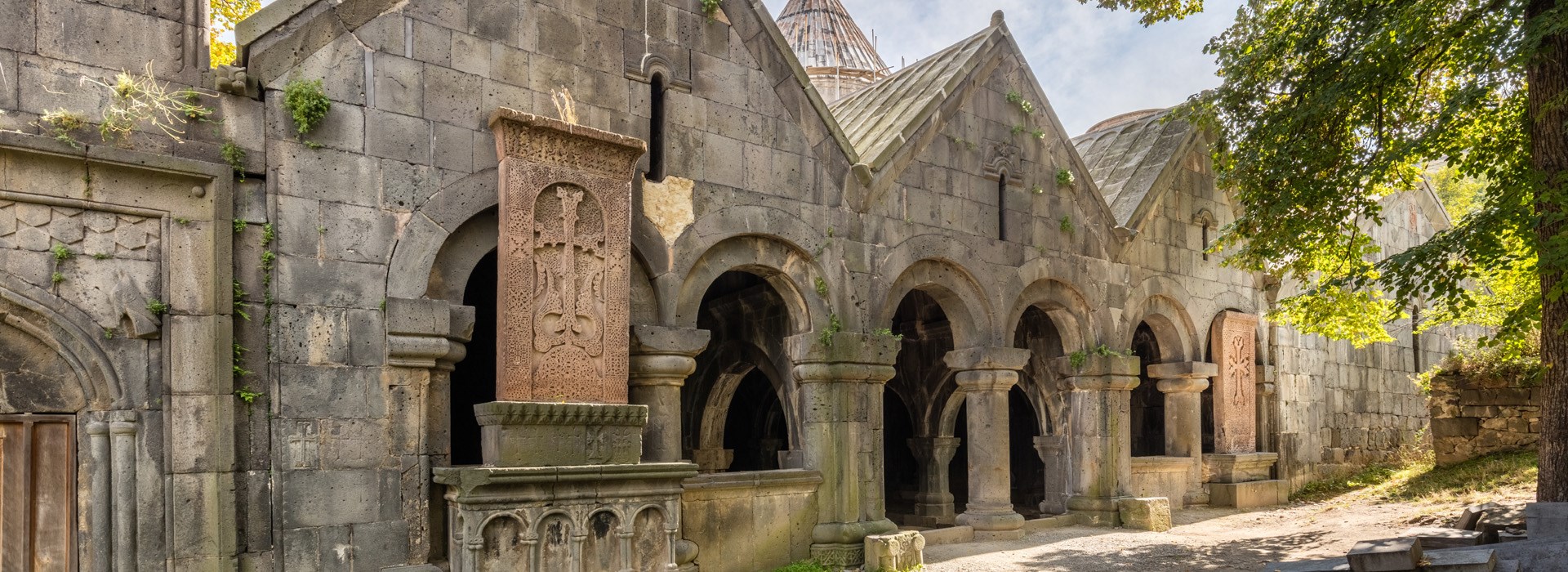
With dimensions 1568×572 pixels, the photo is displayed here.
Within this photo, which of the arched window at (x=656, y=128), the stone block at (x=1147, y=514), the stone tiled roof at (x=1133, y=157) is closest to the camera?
the arched window at (x=656, y=128)

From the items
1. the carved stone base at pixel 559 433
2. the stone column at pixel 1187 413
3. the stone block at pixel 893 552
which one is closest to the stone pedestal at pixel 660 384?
the carved stone base at pixel 559 433

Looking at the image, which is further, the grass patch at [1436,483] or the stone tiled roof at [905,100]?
the grass patch at [1436,483]

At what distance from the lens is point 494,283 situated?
518 inches

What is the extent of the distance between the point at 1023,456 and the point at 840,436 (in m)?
7.99

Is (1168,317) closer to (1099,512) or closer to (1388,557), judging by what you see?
(1099,512)

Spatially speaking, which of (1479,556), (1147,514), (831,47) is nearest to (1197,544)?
(1147,514)

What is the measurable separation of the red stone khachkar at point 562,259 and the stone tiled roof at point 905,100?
3304 mm

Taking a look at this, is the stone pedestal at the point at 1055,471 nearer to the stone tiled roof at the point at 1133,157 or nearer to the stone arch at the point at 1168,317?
the stone arch at the point at 1168,317

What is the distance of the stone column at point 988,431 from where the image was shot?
1110 cm

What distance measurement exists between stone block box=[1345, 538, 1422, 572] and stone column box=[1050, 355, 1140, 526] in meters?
5.31

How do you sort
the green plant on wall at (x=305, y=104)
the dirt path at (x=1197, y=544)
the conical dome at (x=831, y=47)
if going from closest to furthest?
the green plant on wall at (x=305, y=104) < the dirt path at (x=1197, y=544) < the conical dome at (x=831, y=47)

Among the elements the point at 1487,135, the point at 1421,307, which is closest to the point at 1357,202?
the point at 1487,135

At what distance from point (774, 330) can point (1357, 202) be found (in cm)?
584

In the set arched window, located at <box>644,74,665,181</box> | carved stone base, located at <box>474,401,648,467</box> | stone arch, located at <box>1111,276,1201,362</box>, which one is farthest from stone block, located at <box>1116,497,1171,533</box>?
arched window, located at <box>644,74,665,181</box>
